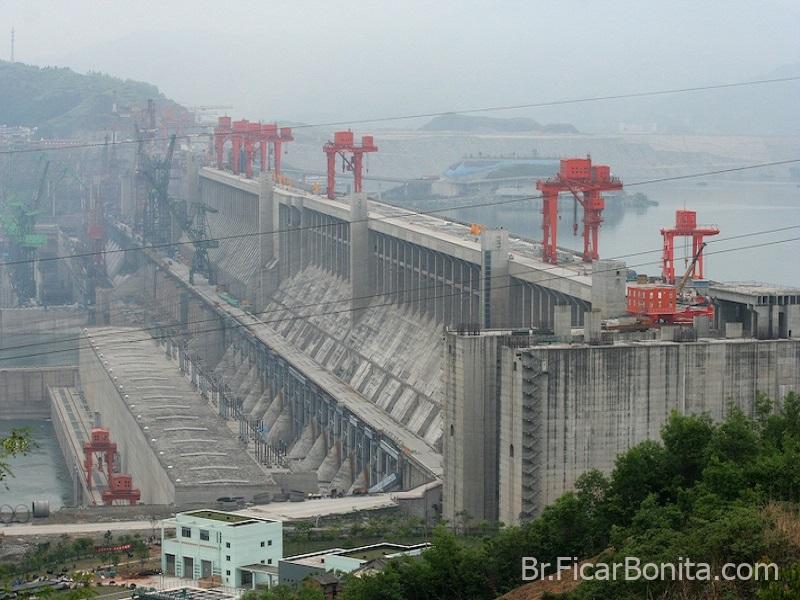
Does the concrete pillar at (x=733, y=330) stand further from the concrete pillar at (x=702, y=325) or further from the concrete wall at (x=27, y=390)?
the concrete wall at (x=27, y=390)

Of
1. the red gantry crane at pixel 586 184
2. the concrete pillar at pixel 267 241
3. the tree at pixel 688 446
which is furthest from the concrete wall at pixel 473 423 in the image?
the concrete pillar at pixel 267 241

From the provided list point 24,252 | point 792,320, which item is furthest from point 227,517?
point 24,252

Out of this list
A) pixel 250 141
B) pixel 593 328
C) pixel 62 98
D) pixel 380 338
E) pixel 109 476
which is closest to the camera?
pixel 593 328

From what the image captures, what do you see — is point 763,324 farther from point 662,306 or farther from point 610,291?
point 610,291

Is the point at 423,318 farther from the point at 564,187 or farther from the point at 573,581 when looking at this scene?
the point at 573,581

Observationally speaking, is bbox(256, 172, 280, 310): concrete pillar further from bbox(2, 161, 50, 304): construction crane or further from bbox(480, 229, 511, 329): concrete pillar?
bbox(480, 229, 511, 329): concrete pillar

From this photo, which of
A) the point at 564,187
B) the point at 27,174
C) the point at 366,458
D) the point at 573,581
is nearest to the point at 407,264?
the point at 366,458
